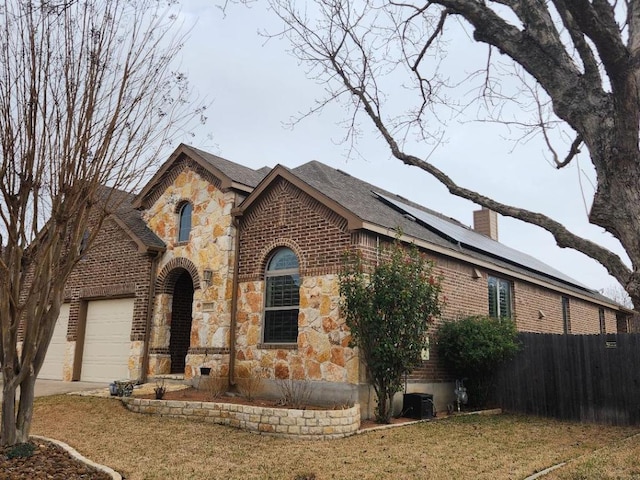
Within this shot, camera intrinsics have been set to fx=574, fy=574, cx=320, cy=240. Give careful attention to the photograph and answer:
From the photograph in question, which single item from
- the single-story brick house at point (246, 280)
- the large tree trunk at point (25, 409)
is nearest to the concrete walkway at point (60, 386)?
the single-story brick house at point (246, 280)

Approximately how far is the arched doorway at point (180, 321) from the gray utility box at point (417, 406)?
6141mm

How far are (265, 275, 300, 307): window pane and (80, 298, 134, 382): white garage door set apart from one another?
4336mm

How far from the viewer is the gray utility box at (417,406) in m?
11.4

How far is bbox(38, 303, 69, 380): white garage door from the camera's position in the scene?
16.4m

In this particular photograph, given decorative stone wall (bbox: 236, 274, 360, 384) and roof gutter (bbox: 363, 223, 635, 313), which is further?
roof gutter (bbox: 363, 223, 635, 313)

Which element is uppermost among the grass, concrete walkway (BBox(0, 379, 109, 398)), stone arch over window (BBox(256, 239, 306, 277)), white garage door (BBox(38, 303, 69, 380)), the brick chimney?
the brick chimney

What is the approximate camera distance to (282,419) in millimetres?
9289

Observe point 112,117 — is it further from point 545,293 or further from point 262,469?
point 545,293

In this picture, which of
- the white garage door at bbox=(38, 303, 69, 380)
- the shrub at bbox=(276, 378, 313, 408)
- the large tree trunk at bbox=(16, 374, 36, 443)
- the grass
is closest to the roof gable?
the shrub at bbox=(276, 378, 313, 408)

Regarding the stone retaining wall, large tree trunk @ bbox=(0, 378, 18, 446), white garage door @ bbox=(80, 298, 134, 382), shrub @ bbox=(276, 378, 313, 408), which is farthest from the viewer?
white garage door @ bbox=(80, 298, 134, 382)

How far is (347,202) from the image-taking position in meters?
12.5

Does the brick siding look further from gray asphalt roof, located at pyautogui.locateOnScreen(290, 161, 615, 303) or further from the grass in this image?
gray asphalt roof, located at pyautogui.locateOnScreen(290, 161, 615, 303)

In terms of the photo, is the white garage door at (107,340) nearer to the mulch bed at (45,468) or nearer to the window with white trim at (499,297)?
the mulch bed at (45,468)

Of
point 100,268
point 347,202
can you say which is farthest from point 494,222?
point 100,268
